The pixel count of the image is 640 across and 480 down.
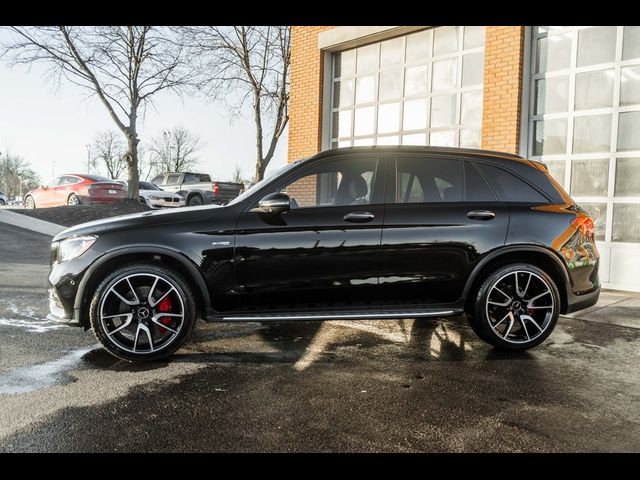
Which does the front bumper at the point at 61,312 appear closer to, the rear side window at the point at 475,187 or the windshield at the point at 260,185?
the windshield at the point at 260,185

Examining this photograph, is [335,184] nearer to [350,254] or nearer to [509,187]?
[350,254]

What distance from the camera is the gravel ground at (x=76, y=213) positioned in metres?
16.3

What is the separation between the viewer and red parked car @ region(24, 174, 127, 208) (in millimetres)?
19234

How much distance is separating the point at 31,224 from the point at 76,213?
2034mm

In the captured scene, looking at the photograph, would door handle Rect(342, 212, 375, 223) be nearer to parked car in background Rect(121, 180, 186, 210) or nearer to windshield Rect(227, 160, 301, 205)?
windshield Rect(227, 160, 301, 205)

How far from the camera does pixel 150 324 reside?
14.0 feet

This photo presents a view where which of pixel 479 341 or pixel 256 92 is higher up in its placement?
pixel 256 92

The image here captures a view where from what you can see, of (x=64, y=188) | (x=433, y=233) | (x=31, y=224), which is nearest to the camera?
(x=433, y=233)

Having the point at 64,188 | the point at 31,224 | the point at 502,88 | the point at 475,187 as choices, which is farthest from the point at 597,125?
the point at 64,188
